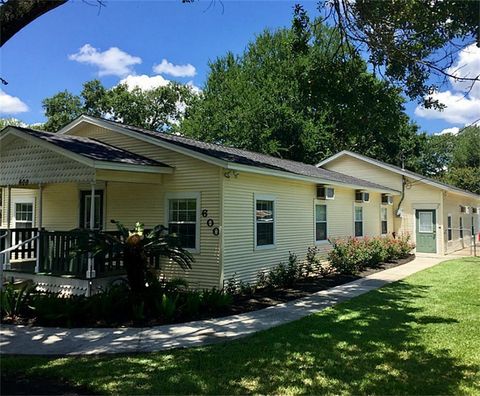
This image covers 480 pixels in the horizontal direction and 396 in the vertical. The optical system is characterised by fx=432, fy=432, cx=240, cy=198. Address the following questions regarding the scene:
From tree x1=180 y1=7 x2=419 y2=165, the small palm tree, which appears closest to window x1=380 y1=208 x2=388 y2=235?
tree x1=180 y1=7 x2=419 y2=165

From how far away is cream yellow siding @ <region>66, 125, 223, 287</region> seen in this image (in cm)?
997

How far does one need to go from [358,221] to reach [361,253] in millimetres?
3594

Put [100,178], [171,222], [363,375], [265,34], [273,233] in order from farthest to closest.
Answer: [265,34], [273,233], [171,222], [100,178], [363,375]

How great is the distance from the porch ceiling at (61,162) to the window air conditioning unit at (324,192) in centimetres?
586

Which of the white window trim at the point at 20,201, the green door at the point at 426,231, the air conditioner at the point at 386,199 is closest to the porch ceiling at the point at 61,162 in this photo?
the white window trim at the point at 20,201

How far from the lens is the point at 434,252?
67.1 ft

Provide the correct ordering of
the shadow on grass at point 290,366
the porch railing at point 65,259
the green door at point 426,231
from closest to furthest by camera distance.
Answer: the shadow on grass at point 290,366
the porch railing at point 65,259
the green door at point 426,231

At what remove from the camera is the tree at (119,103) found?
122 ft

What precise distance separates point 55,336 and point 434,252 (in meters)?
18.4

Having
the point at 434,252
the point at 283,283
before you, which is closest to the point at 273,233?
the point at 283,283

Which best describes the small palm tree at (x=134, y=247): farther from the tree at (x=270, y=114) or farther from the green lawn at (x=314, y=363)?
the tree at (x=270, y=114)

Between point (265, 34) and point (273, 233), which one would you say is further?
point (265, 34)

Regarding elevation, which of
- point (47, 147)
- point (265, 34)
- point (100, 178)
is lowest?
point (100, 178)

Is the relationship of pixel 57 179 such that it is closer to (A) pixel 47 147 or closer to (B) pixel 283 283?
(A) pixel 47 147
